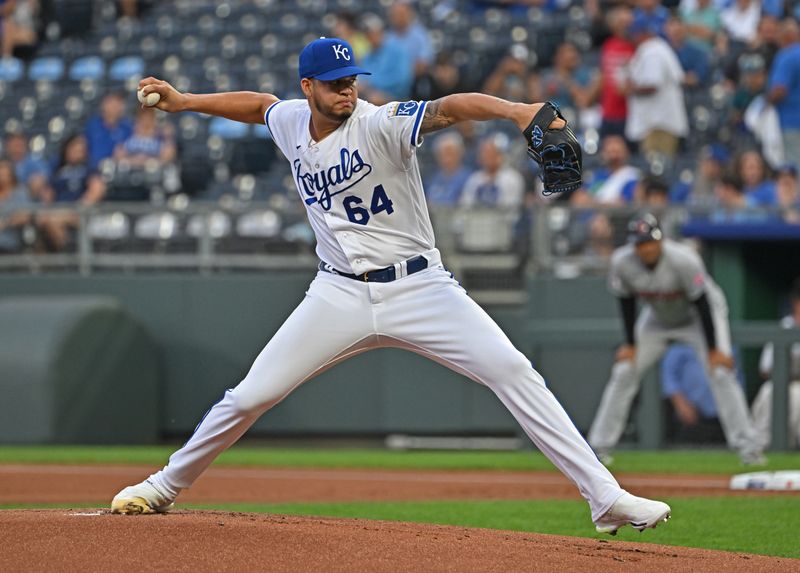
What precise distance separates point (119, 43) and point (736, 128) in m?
8.31

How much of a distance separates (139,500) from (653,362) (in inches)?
232

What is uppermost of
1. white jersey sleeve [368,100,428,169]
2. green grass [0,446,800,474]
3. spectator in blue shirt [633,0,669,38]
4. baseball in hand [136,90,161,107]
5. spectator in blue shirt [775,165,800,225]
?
spectator in blue shirt [633,0,669,38]

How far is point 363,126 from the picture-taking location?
562 centimetres

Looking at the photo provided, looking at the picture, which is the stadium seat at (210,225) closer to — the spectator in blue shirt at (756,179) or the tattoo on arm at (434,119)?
the spectator in blue shirt at (756,179)

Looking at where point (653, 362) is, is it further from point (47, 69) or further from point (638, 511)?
point (47, 69)

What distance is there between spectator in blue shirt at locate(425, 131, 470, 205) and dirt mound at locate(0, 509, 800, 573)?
7509 millimetres

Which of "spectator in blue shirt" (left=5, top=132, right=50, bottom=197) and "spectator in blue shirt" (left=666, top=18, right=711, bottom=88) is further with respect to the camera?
"spectator in blue shirt" (left=5, top=132, right=50, bottom=197)

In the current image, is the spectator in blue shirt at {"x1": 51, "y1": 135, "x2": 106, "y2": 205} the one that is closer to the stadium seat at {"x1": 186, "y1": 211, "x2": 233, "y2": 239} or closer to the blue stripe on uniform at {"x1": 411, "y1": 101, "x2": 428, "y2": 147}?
the stadium seat at {"x1": 186, "y1": 211, "x2": 233, "y2": 239}

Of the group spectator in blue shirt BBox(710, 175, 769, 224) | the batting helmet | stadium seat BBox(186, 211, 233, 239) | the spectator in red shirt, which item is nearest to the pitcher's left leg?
the batting helmet

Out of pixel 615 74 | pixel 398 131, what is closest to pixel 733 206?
pixel 615 74

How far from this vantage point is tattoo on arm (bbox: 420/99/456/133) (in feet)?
17.4

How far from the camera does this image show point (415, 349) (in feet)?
18.7

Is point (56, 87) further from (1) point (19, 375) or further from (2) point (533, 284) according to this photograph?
(2) point (533, 284)

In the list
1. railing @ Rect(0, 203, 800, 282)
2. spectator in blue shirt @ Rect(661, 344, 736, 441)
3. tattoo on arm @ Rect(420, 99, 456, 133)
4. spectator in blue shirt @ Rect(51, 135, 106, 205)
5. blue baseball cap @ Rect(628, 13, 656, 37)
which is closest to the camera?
tattoo on arm @ Rect(420, 99, 456, 133)
